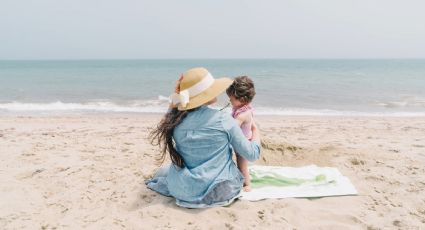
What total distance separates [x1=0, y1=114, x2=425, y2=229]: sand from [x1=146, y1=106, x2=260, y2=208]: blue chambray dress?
130 millimetres

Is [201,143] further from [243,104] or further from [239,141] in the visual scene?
[243,104]

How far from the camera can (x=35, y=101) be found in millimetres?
17281

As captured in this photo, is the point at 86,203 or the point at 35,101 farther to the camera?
the point at 35,101

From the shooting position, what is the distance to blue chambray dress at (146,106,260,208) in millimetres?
3502

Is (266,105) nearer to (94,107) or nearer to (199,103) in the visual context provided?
(94,107)

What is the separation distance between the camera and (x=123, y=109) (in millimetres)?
15008

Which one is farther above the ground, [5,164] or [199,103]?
[199,103]

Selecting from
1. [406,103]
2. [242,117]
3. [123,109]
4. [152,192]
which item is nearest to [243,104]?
[242,117]

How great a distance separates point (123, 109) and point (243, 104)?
11530 millimetres

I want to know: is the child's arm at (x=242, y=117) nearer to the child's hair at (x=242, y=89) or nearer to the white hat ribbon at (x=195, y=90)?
the child's hair at (x=242, y=89)

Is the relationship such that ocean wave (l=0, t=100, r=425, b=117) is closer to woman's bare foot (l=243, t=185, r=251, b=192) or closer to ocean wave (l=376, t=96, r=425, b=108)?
ocean wave (l=376, t=96, r=425, b=108)

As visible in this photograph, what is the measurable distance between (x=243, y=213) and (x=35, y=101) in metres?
16.0

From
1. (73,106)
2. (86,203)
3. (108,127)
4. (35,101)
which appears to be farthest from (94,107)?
(86,203)

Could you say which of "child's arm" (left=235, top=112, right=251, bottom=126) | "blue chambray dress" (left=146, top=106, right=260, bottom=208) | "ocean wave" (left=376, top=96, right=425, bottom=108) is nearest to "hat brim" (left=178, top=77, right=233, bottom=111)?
"blue chambray dress" (left=146, top=106, right=260, bottom=208)
